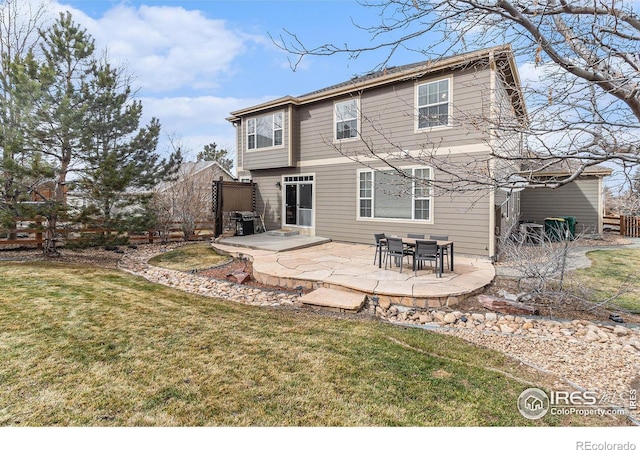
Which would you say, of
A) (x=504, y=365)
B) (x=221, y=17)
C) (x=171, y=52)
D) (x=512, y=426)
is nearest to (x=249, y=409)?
(x=512, y=426)

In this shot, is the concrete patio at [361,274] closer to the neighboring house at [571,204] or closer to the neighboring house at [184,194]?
the neighboring house at [184,194]

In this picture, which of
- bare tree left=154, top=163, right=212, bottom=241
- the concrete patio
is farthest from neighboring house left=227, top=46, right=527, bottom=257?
bare tree left=154, top=163, right=212, bottom=241

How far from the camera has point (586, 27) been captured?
2977 mm

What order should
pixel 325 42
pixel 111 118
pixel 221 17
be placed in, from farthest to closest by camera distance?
pixel 111 118 < pixel 221 17 < pixel 325 42

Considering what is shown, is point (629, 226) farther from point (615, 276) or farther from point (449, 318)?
point (449, 318)

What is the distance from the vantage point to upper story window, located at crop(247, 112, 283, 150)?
39.5ft

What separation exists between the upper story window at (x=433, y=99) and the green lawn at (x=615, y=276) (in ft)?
16.9

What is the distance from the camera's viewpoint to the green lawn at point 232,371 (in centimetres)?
225

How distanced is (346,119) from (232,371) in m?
9.38

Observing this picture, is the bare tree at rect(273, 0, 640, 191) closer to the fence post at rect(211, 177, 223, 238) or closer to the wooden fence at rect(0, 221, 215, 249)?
the wooden fence at rect(0, 221, 215, 249)

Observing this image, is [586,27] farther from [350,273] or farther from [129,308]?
[129,308]

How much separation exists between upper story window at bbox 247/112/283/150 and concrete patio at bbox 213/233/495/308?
185 inches

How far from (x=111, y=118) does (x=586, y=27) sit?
1094 cm

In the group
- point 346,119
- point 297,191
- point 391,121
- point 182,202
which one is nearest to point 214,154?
point 182,202
